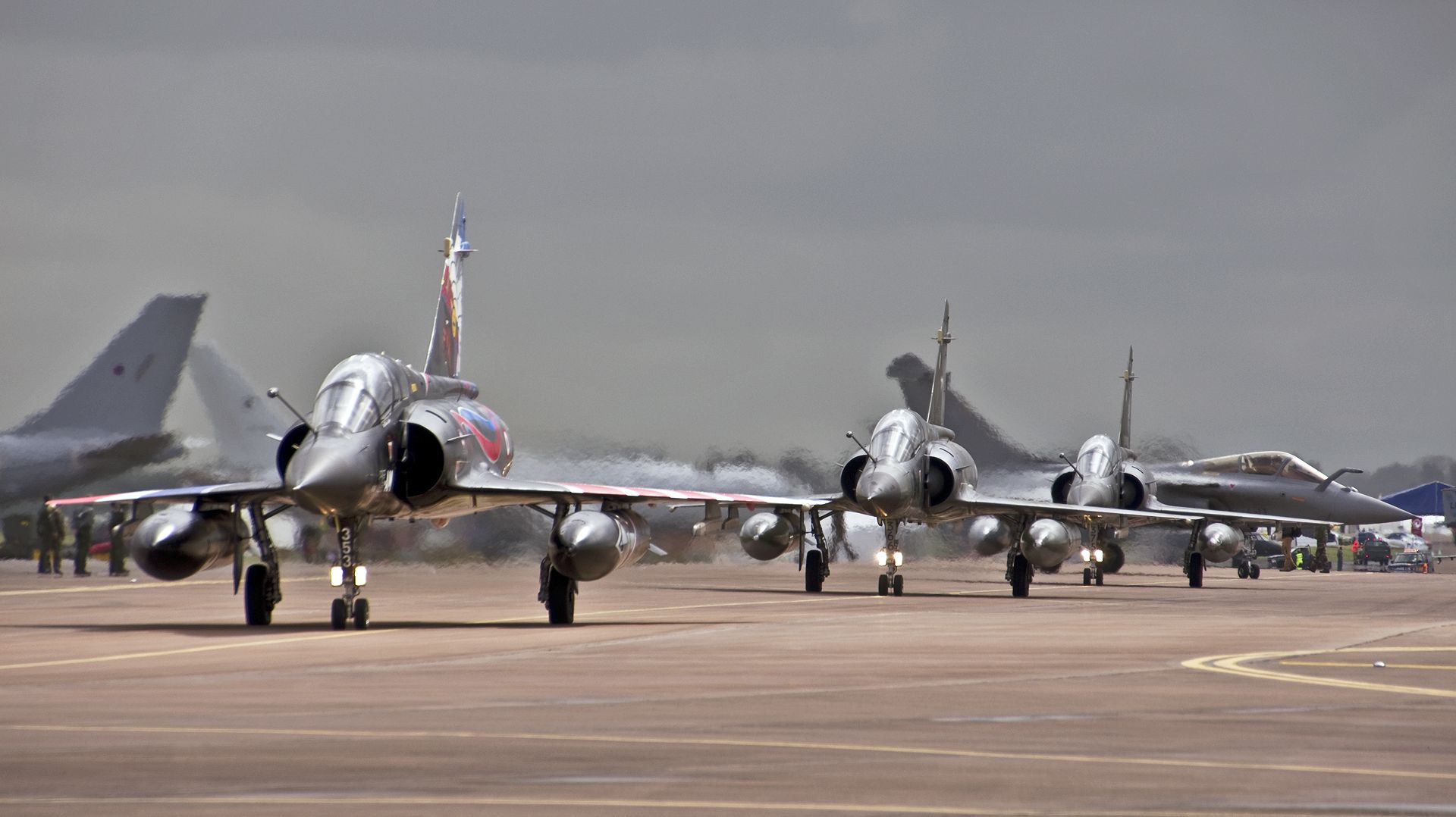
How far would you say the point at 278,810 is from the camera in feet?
20.2

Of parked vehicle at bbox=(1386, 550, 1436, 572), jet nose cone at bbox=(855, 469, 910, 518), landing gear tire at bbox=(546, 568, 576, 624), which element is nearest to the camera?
landing gear tire at bbox=(546, 568, 576, 624)

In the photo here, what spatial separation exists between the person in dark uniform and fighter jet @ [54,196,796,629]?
50.5ft

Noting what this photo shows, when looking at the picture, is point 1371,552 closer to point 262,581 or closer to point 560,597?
point 560,597

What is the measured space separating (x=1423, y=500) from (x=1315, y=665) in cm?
7410

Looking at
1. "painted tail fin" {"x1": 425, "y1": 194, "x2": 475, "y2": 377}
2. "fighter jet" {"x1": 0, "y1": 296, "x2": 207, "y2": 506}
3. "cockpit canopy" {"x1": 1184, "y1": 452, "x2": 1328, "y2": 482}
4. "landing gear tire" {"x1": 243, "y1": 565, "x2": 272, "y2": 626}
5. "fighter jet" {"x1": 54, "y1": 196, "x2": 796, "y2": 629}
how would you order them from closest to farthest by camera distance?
1. "fighter jet" {"x1": 54, "y1": 196, "x2": 796, "y2": 629}
2. "landing gear tire" {"x1": 243, "y1": 565, "x2": 272, "y2": 626}
3. "painted tail fin" {"x1": 425, "y1": 194, "x2": 475, "y2": 377}
4. "fighter jet" {"x1": 0, "y1": 296, "x2": 207, "y2": 506}
5. "cockpit canopy" {"x1": 1184, "y1": 452, "x2": 1328, "y2": 482}

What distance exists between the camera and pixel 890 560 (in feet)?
93.1

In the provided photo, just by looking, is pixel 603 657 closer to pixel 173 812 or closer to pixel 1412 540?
pixel 173 812

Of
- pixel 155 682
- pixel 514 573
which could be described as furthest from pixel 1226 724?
pixel 514 573

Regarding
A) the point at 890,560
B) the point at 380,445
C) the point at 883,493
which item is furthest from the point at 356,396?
the point at 890,560

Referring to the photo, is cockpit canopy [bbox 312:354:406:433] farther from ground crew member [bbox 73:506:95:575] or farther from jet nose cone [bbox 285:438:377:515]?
ground crew member [bbox 73:506:95:575]

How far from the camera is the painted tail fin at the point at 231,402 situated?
34281 millimetres

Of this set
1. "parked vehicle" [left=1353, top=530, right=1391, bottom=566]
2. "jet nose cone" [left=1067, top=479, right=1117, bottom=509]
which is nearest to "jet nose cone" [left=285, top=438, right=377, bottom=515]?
"jet nose cone" [left=1067, top=479, right=1117, bottom=509]

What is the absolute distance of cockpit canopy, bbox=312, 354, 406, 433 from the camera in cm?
1817

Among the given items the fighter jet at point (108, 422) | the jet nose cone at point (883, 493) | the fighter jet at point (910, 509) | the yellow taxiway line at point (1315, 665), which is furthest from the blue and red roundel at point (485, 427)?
the fighter jet at point (108, 422)
